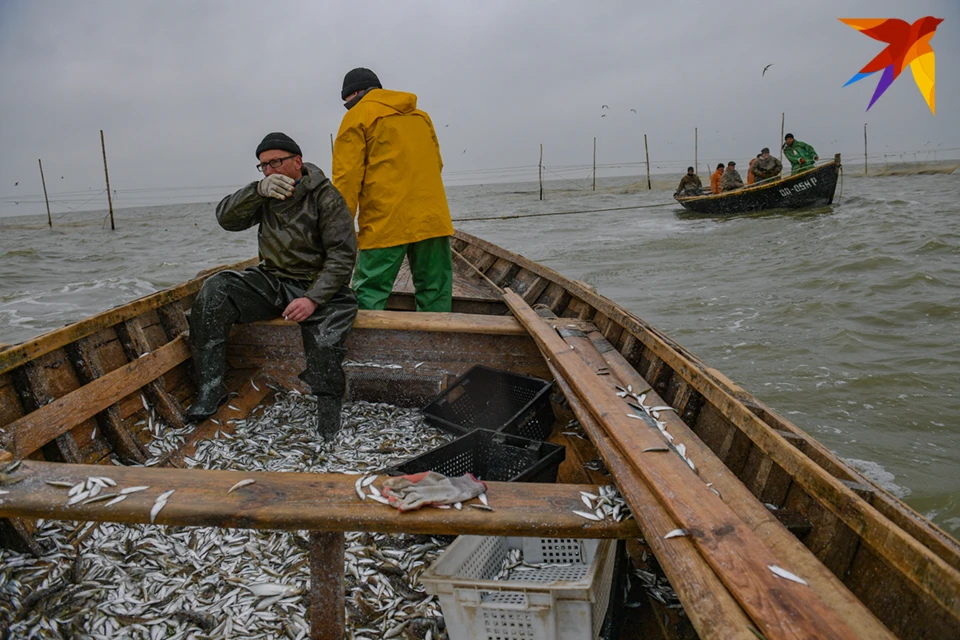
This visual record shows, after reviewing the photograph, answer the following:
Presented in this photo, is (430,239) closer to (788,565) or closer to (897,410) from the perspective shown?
(788,565)

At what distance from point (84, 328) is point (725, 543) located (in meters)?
4.87

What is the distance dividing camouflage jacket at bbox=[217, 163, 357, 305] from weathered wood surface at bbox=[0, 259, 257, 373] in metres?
1.08

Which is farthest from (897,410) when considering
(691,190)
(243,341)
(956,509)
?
(691,190)

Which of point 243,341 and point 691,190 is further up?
point 691,190

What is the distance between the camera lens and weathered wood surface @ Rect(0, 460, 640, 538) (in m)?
2.66

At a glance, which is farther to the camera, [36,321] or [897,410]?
[36,321]

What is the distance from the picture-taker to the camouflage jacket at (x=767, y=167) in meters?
27.0

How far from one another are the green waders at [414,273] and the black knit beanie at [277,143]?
1.37 meters

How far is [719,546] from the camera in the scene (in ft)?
7.44

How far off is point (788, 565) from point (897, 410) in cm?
671

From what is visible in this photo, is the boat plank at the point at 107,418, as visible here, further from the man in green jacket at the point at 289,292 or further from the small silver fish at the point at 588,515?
the small silver fish at the point at 588,515

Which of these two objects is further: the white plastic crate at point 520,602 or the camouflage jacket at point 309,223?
the camouflage jacket at point 309,223

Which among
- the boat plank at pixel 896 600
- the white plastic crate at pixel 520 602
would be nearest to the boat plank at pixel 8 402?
the white plastic crate at pixel 520 602

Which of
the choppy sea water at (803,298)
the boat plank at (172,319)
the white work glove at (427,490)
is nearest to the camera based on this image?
the white work glove at (427,490)
